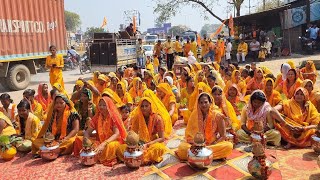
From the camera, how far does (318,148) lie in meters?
3.91

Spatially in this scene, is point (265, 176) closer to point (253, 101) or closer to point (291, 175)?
point (291, 175)

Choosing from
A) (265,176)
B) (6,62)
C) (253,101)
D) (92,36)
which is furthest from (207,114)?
(92,36)

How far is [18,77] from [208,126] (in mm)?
9251

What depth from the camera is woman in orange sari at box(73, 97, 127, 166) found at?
4113 mm

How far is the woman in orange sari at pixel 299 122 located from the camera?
4363mm

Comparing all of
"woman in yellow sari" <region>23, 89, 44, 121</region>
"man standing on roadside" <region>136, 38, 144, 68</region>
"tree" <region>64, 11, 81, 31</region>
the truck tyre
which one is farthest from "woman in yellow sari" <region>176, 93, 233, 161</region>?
"tree" <region>64, 11, 81, 31</region>

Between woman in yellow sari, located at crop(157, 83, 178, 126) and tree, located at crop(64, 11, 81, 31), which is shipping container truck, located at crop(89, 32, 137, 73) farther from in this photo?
tree, located at crop(64, 11, 81, 31)

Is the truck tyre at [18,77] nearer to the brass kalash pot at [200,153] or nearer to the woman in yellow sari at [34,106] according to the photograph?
the woman in yellow sari at [34,106]

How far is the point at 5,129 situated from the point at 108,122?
157 cm

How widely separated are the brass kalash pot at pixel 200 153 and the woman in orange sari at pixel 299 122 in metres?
1.44

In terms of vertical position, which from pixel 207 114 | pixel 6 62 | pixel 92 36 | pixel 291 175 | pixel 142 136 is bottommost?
pixel 291 175

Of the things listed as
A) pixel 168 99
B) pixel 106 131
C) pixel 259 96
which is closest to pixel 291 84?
pixel 259 96

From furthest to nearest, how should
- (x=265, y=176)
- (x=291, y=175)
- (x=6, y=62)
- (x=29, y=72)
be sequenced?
(x=29, y=72) → (x=6, y=62) → (x=291, y=175) → (x=265, y=176)

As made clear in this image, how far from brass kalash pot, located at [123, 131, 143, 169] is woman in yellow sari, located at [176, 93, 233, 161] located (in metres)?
0.57
